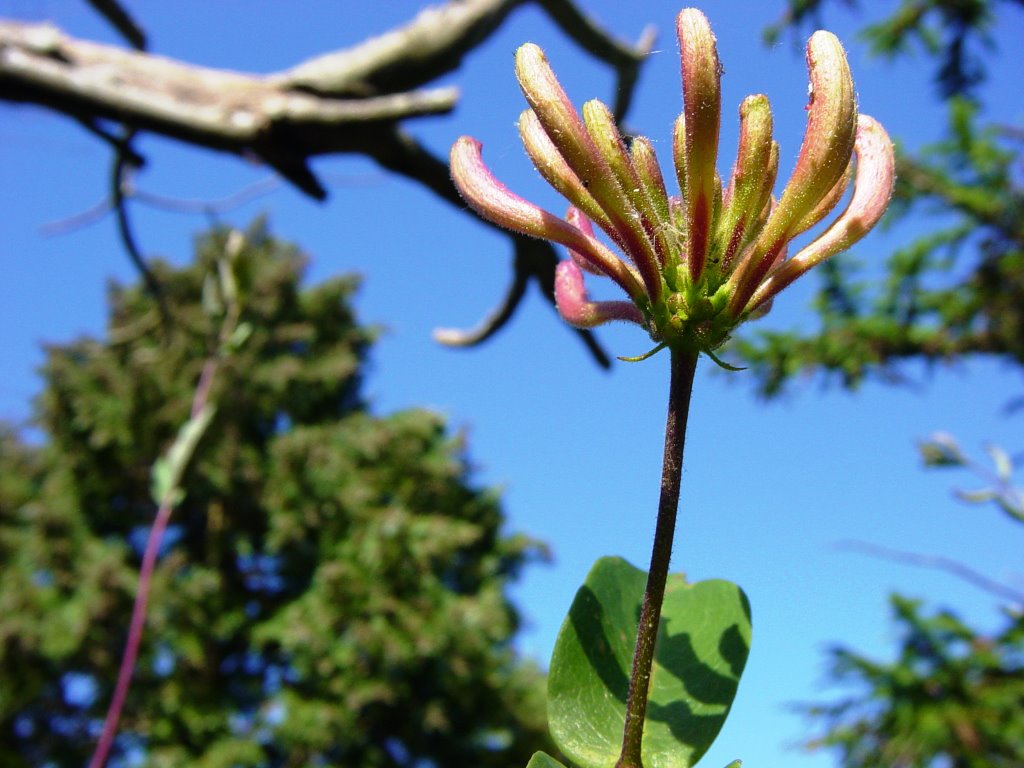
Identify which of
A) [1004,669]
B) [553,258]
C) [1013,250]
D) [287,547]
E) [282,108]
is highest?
[287,547]

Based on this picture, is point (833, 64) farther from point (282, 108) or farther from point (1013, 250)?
point (1013, 250)

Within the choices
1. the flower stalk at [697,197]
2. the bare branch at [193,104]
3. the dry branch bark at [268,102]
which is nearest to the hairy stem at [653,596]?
the flower stalk at [697,197]

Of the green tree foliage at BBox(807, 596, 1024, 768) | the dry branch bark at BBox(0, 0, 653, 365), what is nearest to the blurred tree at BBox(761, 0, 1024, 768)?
the green tree foliage at BBox(807, 596, 1024, 768)

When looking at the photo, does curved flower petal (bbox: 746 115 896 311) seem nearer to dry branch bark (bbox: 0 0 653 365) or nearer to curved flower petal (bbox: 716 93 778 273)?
curved flower petal (bbox: 716 93 778 273)

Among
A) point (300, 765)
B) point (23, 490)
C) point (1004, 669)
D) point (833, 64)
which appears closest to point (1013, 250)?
point (1004, 669)

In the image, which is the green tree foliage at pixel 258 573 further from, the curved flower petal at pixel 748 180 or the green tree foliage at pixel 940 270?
the curved flower petal at pixel 748 180

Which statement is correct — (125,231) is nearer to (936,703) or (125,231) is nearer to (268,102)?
(268,102)

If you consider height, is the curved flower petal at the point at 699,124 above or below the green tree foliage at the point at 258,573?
below
